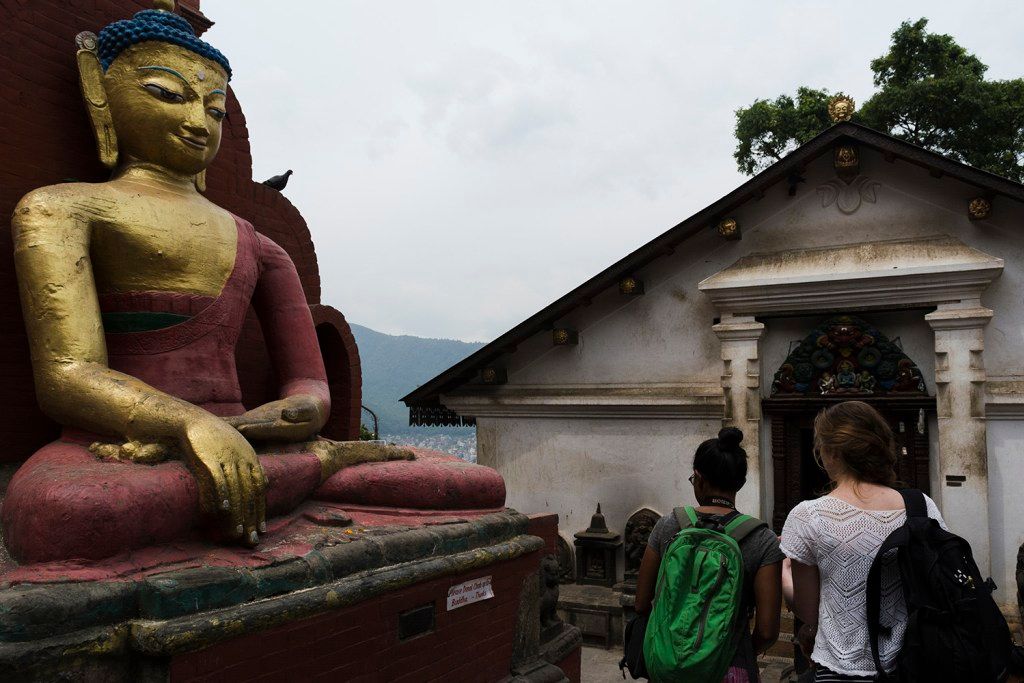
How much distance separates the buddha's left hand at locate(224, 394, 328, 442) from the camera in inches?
144

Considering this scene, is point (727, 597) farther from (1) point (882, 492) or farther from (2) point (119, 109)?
(2) point (119, 109)

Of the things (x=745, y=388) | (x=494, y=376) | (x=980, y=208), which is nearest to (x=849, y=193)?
(x=980, y=208)

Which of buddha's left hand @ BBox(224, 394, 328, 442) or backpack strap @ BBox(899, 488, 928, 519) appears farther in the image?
buddha's left hand @ BBox(224, 394, 328, 442)

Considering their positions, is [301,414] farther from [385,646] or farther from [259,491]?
[385,646]

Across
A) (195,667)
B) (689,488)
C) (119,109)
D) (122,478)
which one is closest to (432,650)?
(195,667)

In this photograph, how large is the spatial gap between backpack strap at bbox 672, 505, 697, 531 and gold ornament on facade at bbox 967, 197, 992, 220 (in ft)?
20.4

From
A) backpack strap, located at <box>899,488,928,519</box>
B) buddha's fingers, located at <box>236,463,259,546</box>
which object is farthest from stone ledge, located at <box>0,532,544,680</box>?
backpack strap, located at <box>899,488,928,519</box>

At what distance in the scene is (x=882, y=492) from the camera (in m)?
2.72

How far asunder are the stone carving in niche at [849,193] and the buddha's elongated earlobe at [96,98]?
6993mm

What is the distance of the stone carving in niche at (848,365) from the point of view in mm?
8164

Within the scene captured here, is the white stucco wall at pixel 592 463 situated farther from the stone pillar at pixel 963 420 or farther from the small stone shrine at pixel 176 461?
the small stone shrine at pixel 176 461

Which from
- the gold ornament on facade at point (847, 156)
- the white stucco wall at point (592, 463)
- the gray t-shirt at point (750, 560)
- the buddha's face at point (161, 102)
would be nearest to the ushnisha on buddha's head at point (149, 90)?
the buddha's face at point (161, 102)

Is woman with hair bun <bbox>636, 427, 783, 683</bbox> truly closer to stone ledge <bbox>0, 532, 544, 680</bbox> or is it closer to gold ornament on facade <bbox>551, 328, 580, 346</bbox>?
stone ledge <bbox>0, 532, 544, 680</bbox>

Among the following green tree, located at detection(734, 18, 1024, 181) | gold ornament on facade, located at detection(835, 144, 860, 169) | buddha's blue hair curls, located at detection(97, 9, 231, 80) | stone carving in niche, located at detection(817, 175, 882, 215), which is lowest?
buddha's blue hair curls, located at detection(97, 9, 231, 80)
